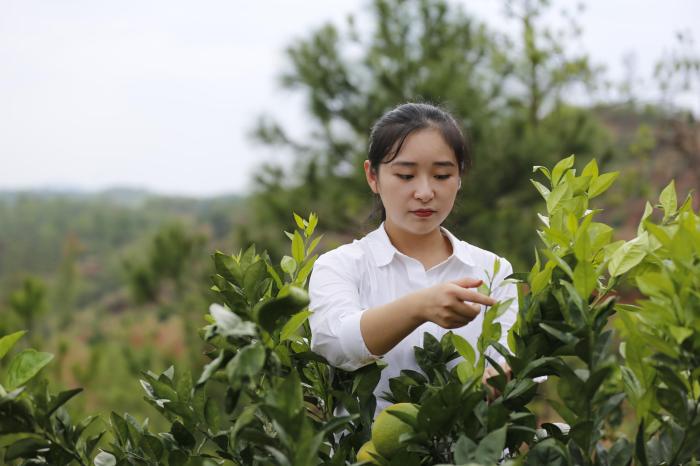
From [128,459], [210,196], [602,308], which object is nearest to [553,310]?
[602,308]

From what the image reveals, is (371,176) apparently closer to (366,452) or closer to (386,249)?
(386,249)

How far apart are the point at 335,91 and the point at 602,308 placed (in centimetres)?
763

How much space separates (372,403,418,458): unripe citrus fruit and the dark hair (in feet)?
1.58

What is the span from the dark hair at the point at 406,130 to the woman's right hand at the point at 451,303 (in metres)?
0.43

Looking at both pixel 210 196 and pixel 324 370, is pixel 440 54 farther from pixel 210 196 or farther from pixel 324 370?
pixel 210 196

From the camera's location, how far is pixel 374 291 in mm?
1248

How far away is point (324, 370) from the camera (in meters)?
1.05

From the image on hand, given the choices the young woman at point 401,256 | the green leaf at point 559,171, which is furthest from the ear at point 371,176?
the green leaf at point 559,171

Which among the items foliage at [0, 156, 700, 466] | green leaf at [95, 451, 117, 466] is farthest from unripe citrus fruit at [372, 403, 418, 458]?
green leaf at [95, 451, 117, 466]

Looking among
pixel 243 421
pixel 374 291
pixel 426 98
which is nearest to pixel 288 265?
pixel 374 291

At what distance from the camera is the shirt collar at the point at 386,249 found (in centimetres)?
128

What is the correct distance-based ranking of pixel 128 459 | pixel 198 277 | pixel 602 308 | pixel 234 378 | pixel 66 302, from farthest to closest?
1. pixel 66 302
2. pixel 198 277
3. pixel 128 459
4. pixel 602 308
5. pixel 234 378

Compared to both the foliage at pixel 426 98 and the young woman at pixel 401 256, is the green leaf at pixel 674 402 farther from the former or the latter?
the foliage at pixel 426 98

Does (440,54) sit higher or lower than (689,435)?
higher
